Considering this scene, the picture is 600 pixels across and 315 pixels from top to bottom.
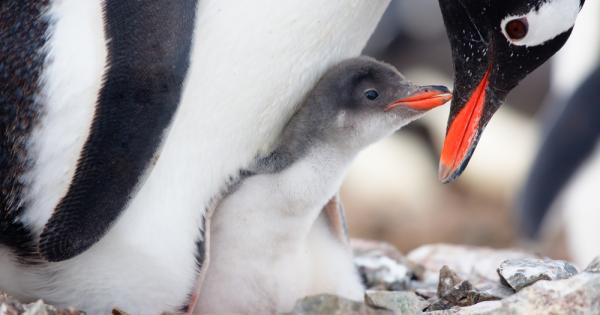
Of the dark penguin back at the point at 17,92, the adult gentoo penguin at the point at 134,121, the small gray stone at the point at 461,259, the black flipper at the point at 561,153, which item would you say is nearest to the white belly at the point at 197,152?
the adult gentoo penguin at the point at 134,121

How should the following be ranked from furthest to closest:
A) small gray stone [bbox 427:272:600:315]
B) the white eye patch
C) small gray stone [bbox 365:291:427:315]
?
small gray stone [bbox 365:291:427:315], the white eye patch, small gray stone [bbox 427:272:600:315]

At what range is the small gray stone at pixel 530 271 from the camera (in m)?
2.00

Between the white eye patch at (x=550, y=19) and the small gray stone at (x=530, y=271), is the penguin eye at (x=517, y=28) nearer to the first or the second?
the white eye patch at (x=550, y=19)

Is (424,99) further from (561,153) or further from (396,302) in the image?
(561,153)

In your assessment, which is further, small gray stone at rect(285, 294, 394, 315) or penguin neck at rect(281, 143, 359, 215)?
penguin neck at rect(281, 143, 359, 215)

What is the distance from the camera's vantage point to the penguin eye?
198 centimetres

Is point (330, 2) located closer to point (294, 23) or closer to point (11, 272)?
point (294, 23)

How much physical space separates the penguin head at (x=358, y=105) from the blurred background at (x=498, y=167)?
Answer: 275cm

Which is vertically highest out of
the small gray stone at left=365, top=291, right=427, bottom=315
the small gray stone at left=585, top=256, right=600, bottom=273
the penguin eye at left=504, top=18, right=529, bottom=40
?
the penguin eye at left=504, top=18, right=529, bottom=40

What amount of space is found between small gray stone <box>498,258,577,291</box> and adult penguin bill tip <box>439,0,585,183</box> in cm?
19

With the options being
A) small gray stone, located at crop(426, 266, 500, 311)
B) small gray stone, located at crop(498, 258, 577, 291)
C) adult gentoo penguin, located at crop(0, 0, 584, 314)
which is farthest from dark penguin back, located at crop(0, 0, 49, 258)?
small gray stone, located at crop(498, 258, 577, 291)

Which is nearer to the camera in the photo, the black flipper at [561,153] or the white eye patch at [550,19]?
the white eye patch at [550,19]

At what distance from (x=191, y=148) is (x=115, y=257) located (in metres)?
0.24

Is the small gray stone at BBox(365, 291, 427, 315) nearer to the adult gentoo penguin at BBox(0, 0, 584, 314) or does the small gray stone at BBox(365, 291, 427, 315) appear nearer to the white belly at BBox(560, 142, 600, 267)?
the adult gentoo penguin at BBox(0, 0, 584, 314)
